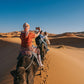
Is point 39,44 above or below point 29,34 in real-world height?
below

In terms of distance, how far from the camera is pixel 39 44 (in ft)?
20.1

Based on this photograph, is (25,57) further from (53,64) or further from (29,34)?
(53,64)

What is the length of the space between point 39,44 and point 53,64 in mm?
1601

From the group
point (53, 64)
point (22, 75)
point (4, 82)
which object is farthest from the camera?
point (53, 64)

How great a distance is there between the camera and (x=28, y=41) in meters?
3.31

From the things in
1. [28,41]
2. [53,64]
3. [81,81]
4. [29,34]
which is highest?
[29,34]

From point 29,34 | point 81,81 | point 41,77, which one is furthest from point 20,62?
point 81,81

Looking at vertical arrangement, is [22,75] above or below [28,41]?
below

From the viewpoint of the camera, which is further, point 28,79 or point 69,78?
point 69,78

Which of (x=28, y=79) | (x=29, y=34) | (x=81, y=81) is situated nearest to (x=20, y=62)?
(x=28, y=79)

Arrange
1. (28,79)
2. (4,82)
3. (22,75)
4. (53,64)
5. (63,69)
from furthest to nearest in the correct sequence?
(53,64)
(63,69)
(4,82)
(28,79)
(22,75)

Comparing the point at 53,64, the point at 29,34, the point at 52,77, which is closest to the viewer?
the point at 29,34

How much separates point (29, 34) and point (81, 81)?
3674 millimetres

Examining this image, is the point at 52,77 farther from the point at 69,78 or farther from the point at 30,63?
the point at 30,63
